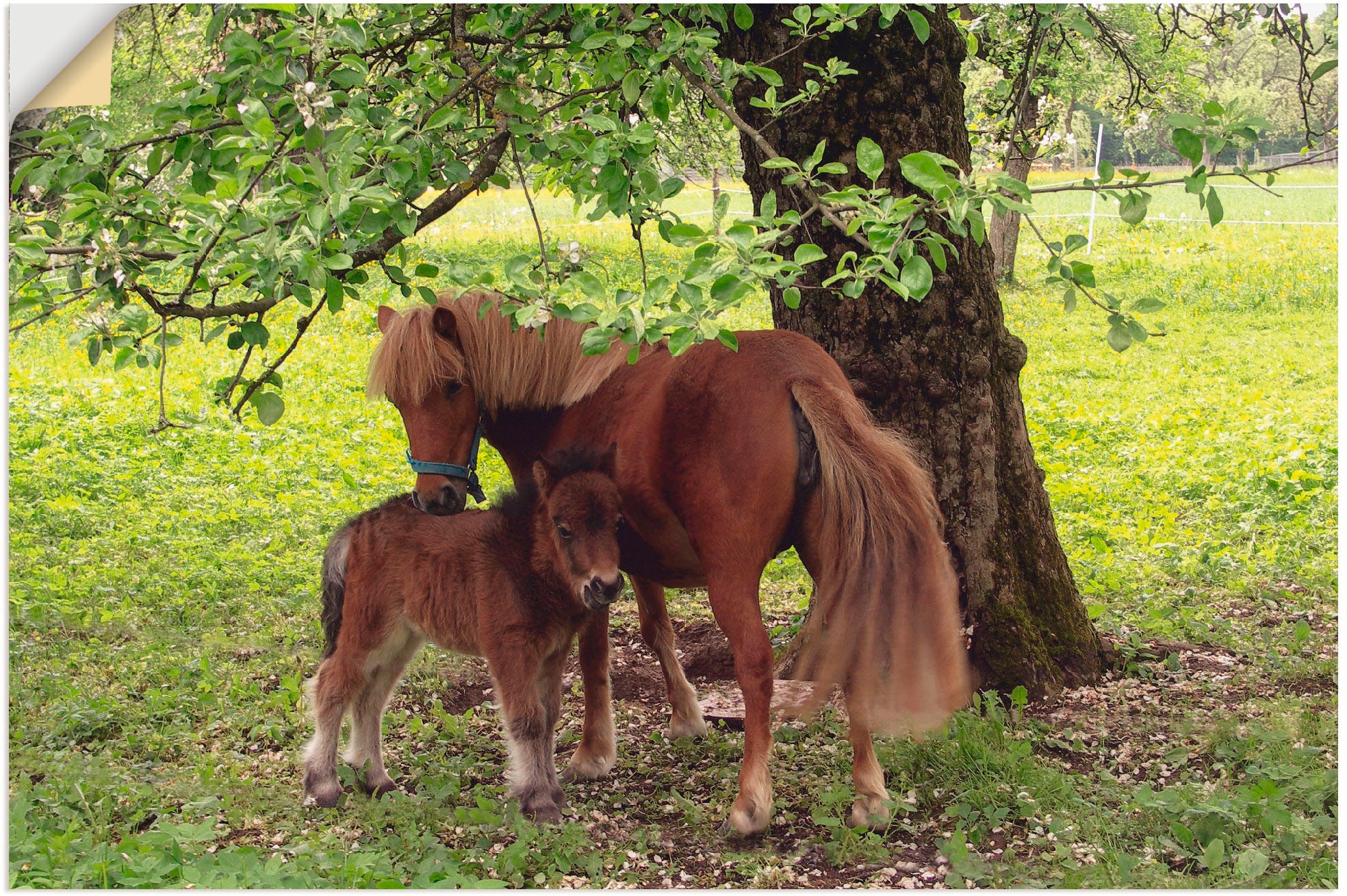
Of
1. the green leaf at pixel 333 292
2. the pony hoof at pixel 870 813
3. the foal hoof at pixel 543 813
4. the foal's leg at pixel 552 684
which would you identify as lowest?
the foal hoof at pixel 543 813

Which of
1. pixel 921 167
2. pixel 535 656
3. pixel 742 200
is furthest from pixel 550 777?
pixel 742 200

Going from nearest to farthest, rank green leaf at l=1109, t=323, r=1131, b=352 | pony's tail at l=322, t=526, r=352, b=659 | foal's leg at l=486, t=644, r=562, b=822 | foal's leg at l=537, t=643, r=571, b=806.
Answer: green leaf at l=1109, t=323, r=1131, b=352 < foal's leg at l=486, t=644, r=562, b=822 < foal's leg at l=537, t=643, r=571, b=806 < pony's tail at l=322, t=526, r=352, b=659

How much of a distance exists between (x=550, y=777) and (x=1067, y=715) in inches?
95.5

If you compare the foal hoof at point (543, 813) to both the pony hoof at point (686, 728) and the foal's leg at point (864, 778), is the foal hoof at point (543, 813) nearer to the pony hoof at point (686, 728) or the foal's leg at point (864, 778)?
the pony hoof at point (686, 728)

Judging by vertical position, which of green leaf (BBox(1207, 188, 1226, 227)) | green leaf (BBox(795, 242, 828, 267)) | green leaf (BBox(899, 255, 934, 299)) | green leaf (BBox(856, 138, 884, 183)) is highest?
green leaf (BBox(856, 138, 884, 183))

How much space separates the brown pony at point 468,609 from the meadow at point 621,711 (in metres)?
0.26

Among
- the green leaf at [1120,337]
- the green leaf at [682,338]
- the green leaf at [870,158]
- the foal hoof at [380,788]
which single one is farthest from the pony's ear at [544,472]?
the green leaf at [1120,337]

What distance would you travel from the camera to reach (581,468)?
4133 millimetres

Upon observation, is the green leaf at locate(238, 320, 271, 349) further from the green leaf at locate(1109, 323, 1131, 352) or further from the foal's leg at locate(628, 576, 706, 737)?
the green leaf at locate(1109, 323, 1131, 352)

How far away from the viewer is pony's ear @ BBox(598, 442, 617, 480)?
4156 mm

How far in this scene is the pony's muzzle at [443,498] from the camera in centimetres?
427

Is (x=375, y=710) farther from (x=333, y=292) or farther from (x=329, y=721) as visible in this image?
(x=333, y=292)

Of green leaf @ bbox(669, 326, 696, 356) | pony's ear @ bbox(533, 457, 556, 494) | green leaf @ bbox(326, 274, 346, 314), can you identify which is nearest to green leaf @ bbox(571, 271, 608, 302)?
green leaf @ bbox(669, 326, 696, 356)

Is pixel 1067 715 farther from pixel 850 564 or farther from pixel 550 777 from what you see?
pixel 550 777
